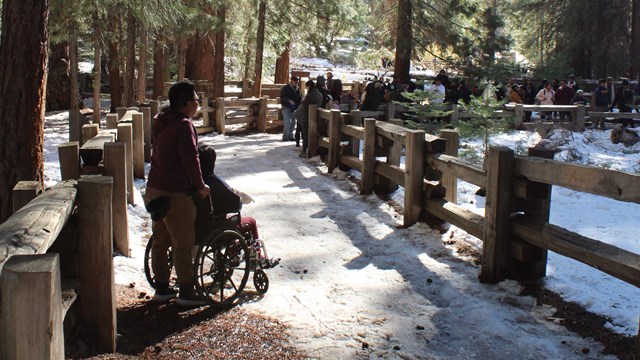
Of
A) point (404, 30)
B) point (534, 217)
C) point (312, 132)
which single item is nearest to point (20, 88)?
point (534, 217)

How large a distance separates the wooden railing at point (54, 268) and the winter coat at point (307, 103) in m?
10.5

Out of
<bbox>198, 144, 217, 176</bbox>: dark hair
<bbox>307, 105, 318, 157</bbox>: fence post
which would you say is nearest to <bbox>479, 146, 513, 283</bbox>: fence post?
<bbox>198, 144, 217, 176</bbox>: dark hair

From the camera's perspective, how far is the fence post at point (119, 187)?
21.4ft

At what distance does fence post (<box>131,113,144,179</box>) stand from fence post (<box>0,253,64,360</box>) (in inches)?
334

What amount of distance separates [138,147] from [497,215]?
658 centimetres

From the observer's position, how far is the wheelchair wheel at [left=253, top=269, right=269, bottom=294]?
601 centimetres

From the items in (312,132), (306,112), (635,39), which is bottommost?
(312,132)

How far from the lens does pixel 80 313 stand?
171 inches

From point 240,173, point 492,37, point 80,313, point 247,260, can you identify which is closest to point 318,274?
point 247,260

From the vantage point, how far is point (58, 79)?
918 inches

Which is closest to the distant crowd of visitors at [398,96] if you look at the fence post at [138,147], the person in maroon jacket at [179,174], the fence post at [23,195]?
the fence post at [138,147]

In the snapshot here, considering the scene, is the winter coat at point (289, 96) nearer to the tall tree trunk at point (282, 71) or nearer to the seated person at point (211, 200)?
the seated person at point (211, 200)

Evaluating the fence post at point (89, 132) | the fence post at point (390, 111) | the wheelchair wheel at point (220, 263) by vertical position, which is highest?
the fence post at point (390, 111)

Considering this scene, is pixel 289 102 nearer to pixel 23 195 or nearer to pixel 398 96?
pixel 398 96
